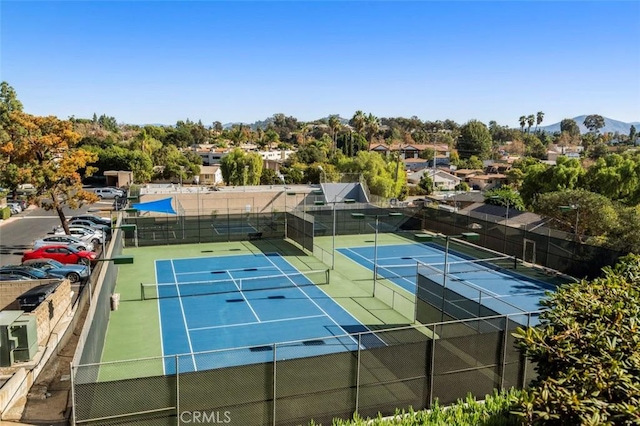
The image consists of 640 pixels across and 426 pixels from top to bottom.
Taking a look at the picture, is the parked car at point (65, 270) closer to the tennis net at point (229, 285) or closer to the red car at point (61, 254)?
the red car at point (61, 254)

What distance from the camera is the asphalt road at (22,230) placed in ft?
103

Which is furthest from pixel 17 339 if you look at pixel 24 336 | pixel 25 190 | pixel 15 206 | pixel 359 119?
pixel 359 119

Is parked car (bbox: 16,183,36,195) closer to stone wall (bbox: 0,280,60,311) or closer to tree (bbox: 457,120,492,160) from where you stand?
stone wall (bbox: 0,280,60,311)

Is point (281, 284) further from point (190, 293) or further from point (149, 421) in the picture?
point (149, 421)

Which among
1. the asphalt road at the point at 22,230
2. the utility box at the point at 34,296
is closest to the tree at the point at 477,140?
the asphalt road at the point at 22,230

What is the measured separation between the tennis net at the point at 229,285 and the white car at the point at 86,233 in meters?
10.2

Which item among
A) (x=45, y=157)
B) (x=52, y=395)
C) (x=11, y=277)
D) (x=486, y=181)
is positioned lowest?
(x=486, y=181)

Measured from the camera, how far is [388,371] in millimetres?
11883

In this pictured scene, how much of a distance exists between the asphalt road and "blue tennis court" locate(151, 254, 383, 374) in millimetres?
9062

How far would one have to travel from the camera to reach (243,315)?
21.6 m

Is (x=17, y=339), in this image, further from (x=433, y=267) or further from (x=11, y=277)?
(x=433, y=267)

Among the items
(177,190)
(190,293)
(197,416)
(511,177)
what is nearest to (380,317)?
(190,293)

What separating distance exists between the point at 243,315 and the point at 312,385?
1089cm

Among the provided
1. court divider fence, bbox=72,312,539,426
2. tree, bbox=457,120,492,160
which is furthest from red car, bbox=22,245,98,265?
tree, bbox=457,120,492,160
